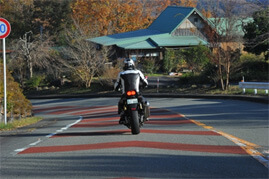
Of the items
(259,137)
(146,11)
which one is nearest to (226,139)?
(259,137)

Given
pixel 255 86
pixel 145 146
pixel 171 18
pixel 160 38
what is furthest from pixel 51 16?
pixel 145 146

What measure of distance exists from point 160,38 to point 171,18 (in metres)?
6.52

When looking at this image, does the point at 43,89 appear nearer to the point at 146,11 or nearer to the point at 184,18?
the point at 184,18

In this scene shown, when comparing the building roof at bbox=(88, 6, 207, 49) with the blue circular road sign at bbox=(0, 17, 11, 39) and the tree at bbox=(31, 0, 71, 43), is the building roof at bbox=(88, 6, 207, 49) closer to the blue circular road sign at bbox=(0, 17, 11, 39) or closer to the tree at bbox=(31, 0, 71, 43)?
the tree at bbox=(31, 0, 71, 43)

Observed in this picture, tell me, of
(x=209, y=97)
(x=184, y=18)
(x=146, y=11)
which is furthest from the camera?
(x=146, y=11)

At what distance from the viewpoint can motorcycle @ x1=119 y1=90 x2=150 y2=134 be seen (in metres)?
10.7

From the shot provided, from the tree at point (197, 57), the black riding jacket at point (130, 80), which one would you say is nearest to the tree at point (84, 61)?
the tree at point (197, 57)

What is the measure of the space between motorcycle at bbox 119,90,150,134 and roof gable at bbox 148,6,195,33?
38962mm

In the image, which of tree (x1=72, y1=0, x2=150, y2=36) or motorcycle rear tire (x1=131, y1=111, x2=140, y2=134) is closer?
motorcycle rear tire (x1=131, y1=111, x2=140, y2=134)

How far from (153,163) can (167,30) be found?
147ft

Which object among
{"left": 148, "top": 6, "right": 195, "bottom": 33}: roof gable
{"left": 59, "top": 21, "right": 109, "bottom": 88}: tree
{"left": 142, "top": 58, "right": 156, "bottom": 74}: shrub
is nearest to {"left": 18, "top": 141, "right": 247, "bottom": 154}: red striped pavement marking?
{"left": 59, "top": 21, "right": 109, "bottom": 88}: tree

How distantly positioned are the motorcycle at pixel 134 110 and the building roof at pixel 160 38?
34.5 m

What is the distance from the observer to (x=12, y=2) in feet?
217

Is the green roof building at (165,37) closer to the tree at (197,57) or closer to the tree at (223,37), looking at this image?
the tree at (197,57)
